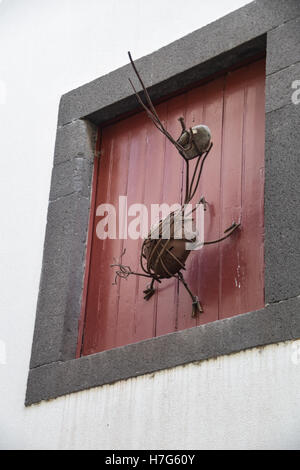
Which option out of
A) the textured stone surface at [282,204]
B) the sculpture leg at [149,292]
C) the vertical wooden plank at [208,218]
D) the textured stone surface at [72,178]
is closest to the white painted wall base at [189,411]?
the textured stone surface at [282,204]

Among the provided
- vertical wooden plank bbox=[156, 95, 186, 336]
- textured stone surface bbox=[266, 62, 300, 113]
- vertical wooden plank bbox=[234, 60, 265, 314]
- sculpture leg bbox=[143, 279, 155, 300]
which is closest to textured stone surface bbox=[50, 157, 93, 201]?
vertical wooden plank bbox=[156, 95, 186, 336]

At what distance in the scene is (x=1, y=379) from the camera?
6.00 meters

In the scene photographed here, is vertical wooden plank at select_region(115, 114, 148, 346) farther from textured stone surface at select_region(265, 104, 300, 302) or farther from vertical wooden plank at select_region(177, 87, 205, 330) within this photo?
textured stone surface at select_region(265, 104, 300, 302)

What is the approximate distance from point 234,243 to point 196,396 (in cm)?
85

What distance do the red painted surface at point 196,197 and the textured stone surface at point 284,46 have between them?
185 mm

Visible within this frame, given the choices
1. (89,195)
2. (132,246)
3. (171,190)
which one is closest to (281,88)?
(171,190)

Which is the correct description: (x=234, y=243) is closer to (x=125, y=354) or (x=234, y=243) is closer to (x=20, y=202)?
(x=125, y=354)

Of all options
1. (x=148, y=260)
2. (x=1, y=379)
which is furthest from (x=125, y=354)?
(x=1, y=379)

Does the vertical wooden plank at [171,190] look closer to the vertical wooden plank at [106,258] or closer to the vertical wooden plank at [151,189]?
the vertical wooden plank at [151,189]

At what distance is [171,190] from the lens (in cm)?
604

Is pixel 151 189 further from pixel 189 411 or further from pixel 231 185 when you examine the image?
pixel 189 411

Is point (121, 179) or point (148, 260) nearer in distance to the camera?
point (148, 260)

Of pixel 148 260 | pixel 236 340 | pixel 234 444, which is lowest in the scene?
pixel 234 444

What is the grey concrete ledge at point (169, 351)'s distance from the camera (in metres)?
5.06
